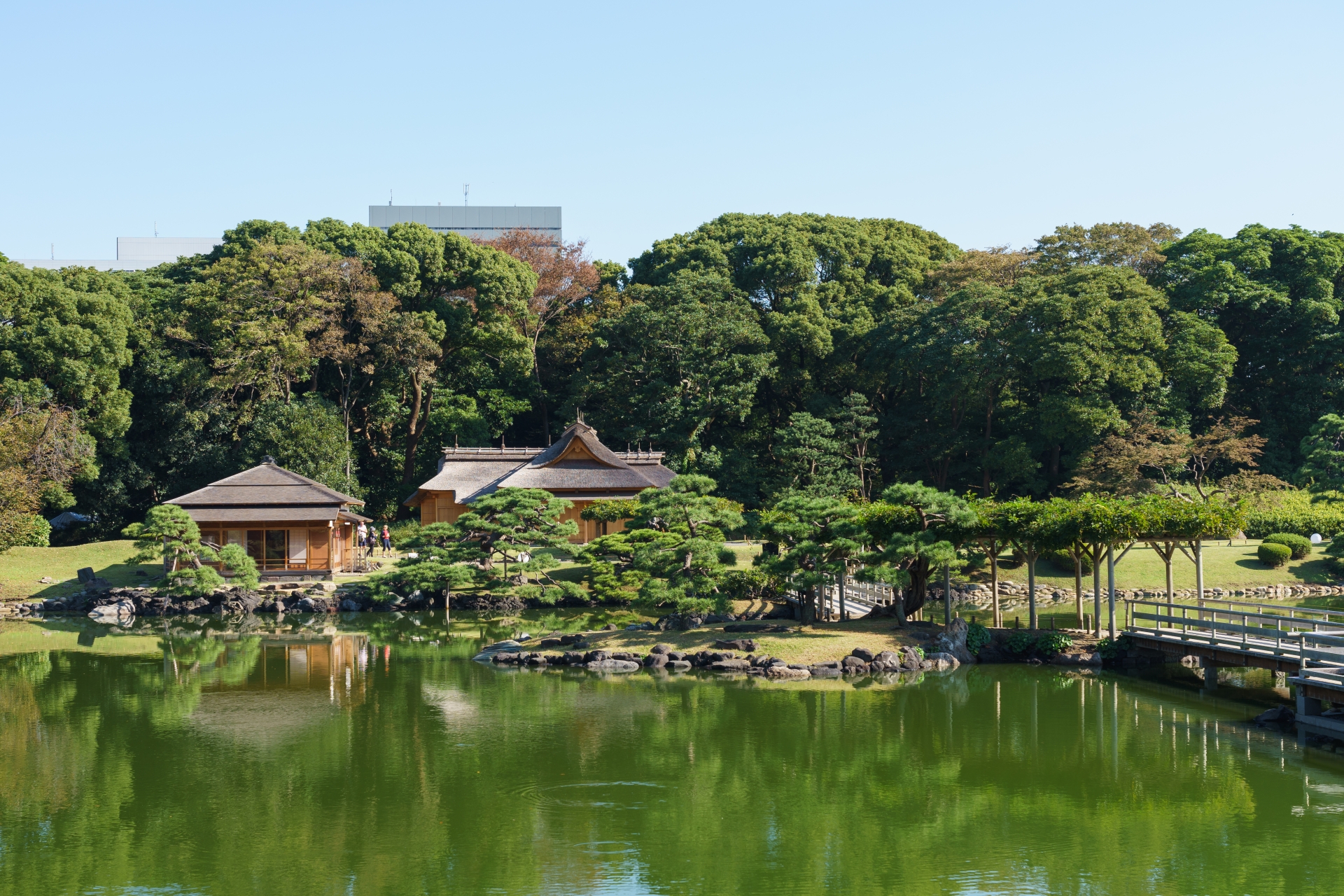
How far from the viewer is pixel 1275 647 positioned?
57.3 feet

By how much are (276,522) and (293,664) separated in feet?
40.3

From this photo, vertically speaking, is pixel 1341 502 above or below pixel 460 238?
below

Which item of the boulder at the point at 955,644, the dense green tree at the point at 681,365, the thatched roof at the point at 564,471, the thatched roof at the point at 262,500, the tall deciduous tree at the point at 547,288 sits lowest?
the boulder at the point at 955,644

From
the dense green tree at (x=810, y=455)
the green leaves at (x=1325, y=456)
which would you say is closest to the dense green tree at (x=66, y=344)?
the dense green tree at (x=810, y=455)

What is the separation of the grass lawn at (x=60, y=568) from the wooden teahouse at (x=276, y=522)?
2232 millimetres

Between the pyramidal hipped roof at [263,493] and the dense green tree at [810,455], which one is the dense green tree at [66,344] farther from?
the dense green tree at [810,455]

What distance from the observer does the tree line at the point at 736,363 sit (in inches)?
1507

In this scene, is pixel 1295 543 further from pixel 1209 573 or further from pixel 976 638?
pixel 976 638

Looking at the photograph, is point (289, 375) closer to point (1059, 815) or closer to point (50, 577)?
point (50, 577)

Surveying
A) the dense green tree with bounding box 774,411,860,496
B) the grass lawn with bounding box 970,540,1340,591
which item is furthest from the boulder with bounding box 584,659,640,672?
the dense green tree with bounding box 774,411,860,496

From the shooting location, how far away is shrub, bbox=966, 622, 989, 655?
21.7 m

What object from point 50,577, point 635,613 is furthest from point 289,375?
point 635,613

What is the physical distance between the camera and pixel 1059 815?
40.1ft

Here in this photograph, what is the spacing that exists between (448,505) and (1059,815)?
103ft
